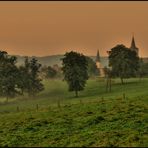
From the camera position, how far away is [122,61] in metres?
130

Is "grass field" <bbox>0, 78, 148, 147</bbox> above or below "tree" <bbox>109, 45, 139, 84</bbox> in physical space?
below

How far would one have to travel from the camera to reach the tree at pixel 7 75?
120 metres

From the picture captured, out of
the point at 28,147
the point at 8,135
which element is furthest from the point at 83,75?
the point at 28,147

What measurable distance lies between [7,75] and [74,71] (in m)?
24.7

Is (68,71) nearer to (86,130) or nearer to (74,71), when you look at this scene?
(74,71)

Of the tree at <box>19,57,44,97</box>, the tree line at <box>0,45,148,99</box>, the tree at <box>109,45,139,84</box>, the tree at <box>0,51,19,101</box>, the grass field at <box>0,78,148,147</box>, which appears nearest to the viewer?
the grass field at <box>0,78,148,147</box>

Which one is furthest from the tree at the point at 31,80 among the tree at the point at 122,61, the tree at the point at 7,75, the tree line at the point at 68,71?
the tree at the point at 122,61

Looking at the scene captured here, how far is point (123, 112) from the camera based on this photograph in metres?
44.0

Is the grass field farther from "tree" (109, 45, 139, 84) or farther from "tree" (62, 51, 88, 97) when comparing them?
"tree" (109, 45, 139, 84)

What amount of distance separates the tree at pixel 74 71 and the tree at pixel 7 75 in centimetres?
→ 1943

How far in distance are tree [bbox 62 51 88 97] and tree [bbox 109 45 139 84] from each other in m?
20.3

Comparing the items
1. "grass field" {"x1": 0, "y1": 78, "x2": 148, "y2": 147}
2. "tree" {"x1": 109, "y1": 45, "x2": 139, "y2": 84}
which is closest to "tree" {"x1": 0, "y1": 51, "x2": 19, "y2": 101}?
"tree" {"x1": 109, "y1": 45, "x2": 139, "y2": 84}

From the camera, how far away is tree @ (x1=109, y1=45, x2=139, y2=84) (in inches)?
5084

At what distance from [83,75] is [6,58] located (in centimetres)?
2933
